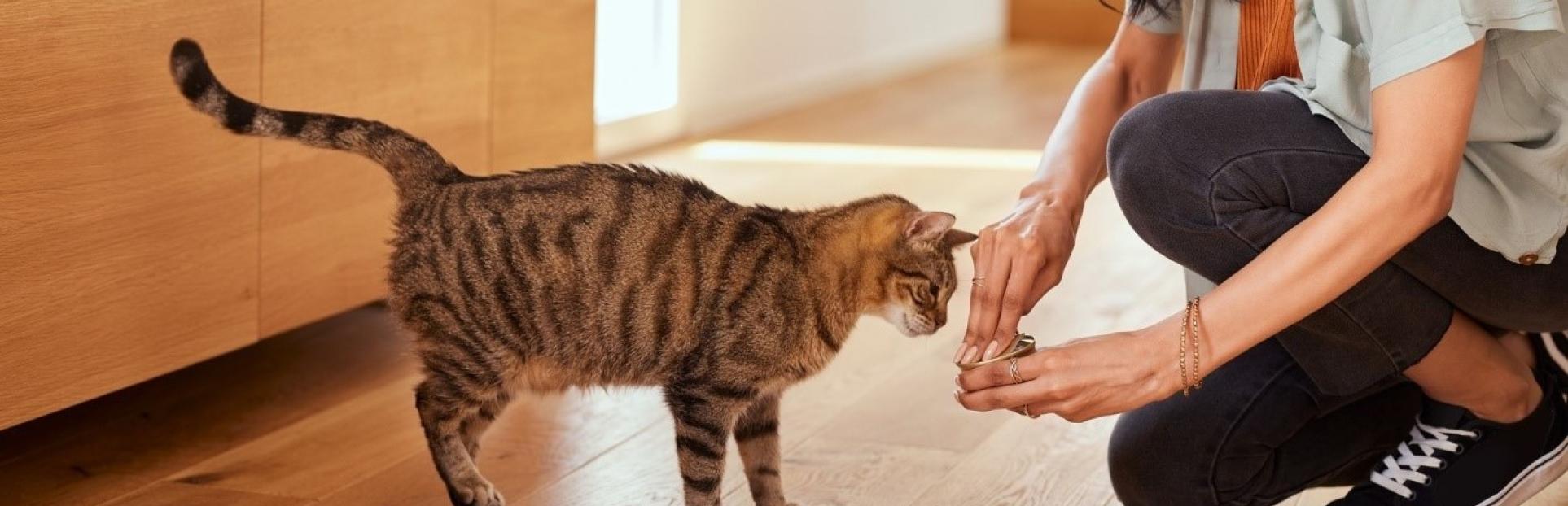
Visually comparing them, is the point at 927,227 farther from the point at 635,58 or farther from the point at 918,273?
the point at 635,58

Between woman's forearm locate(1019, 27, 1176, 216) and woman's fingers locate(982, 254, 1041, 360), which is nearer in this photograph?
woman's fingers locate(982, 254, 1041, 360)

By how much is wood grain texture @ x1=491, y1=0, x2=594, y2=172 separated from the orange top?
44.9 inches

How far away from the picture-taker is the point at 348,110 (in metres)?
2.06

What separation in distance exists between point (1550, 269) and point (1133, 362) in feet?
1.45

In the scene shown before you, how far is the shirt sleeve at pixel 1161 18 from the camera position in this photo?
1.67 meters

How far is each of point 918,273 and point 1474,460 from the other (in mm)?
573

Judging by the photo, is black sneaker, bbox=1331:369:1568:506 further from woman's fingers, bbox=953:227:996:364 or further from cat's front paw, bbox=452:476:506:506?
cat's front paw, bbox=452:476:506:506

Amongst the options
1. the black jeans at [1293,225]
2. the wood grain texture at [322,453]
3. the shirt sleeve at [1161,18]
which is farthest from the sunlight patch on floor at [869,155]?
Answer: the black jeans at [1293,225]

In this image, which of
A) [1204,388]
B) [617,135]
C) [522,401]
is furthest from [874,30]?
[1204,388]

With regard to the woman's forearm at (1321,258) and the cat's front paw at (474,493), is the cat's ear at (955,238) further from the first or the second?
the cat's front paw at (474,493)

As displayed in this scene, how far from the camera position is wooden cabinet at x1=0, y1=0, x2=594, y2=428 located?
5.41ft

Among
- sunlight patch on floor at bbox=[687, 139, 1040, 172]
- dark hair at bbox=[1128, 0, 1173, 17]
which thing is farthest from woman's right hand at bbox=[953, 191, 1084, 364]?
sunlight patch on floor at bbox=[687, 139, 1040, 172]

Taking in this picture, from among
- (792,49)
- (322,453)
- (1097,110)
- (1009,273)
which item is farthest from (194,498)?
(792,49)

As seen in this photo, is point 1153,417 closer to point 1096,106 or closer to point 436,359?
point 1096,106
